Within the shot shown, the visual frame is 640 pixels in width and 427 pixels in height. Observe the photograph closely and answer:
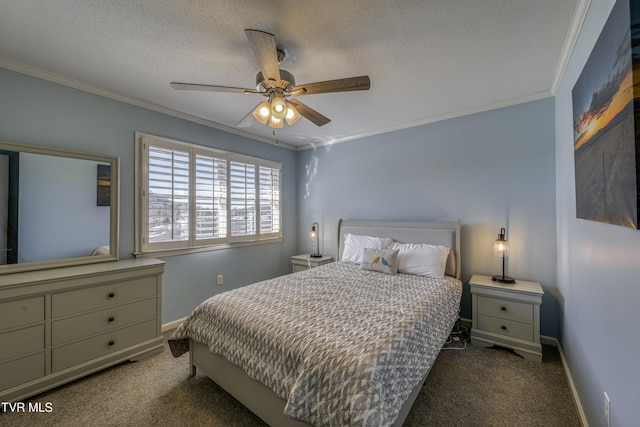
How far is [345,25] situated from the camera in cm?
165

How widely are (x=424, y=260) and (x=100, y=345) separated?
10.4ft

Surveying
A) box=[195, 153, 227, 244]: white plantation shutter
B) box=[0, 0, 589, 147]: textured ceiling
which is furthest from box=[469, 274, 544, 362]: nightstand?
box=[195, 153, 227, 244]: white plantation shutter

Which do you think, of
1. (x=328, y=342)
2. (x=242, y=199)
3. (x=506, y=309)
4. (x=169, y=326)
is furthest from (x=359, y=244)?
(x=169, y=326)

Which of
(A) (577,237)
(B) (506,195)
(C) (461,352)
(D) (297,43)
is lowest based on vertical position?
(C) (461,352)

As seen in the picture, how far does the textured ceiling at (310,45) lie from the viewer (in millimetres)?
1530

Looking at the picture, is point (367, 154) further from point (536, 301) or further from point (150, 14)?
point (150, 14)

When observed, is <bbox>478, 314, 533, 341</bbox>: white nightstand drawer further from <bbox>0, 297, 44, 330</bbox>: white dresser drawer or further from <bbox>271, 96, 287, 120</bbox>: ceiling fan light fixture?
<bbox>0, 297, 44, 330</bbox>: white dresser drawer

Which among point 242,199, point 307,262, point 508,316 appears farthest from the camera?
point 307,262

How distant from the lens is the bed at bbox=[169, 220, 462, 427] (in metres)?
1.21

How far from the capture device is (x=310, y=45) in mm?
1842

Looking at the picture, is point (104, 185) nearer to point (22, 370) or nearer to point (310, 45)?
point (22, 370)

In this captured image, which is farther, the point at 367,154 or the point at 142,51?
the point at 367,154

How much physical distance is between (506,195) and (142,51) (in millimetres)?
3693

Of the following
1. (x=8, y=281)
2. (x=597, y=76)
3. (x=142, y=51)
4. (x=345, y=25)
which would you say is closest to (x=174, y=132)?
(x=142, y=51)
